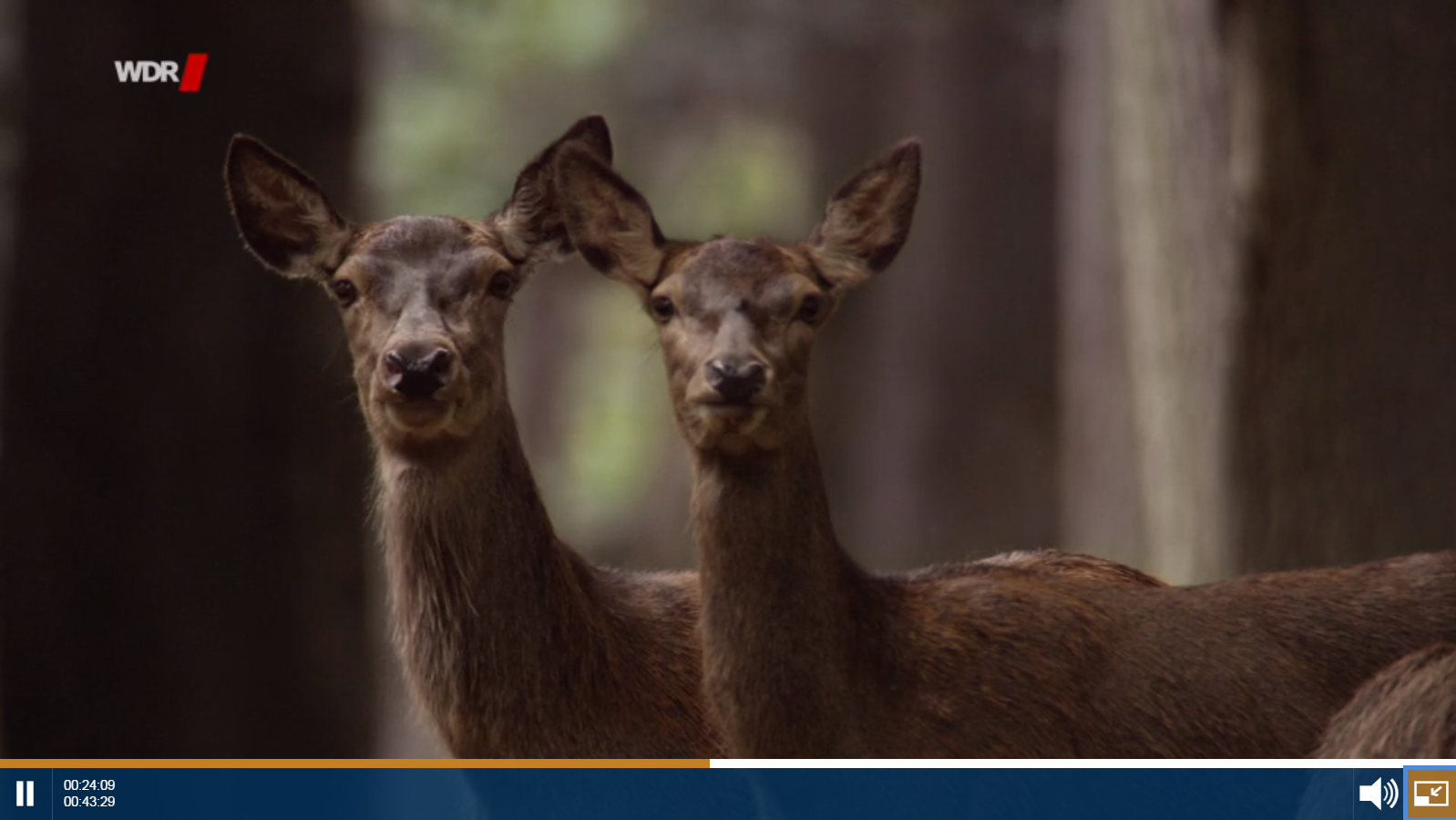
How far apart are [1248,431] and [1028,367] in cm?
632

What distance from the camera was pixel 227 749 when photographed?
8.36 meters

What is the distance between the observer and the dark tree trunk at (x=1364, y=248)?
8086 mm

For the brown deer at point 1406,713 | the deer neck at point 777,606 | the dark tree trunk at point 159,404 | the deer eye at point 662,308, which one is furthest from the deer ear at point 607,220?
the dark tree trunk at point 159,404

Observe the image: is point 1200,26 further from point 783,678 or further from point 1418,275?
point 783,678

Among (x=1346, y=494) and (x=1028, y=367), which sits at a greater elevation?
(x=1028, y=367)

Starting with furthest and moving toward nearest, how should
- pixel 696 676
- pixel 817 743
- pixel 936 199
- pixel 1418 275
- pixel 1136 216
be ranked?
pixel 936 199 → pixel 1136 216 → pixel 1418 275 → pixel 696 676 → pixel 817 743

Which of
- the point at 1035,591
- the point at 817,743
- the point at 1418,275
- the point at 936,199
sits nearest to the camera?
the point at 817,743

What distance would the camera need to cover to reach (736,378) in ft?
17.9

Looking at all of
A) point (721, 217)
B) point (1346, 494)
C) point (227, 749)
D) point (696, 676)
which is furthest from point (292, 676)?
point (721, 217)

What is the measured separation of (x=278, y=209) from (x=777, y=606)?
179 cm

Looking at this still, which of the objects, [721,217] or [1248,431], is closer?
[1248,431]

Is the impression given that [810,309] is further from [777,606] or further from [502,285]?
[502,285]

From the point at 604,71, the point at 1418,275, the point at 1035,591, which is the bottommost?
the point at 1035,591
